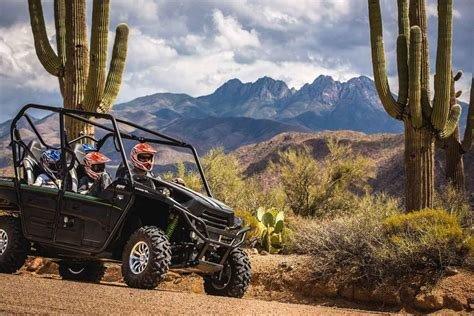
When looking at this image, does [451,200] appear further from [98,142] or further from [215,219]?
[215,219]

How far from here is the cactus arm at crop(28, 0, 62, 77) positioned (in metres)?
17.7

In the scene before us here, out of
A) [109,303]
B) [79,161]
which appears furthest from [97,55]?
[109,303]

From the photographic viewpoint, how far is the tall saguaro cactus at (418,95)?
708 inches

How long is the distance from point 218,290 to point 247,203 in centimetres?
1867

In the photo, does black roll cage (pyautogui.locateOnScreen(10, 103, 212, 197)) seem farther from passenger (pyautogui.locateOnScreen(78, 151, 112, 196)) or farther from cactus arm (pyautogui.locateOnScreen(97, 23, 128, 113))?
cactus arm (pyautogui.locateOnScreen(97, 23, 128, 113))

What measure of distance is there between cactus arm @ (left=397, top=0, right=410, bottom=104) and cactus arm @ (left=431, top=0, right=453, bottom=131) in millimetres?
825

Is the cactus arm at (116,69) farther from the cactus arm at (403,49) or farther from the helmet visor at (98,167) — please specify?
the cactus arm at (403,49)

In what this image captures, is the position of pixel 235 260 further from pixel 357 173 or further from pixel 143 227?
pixel 357 173

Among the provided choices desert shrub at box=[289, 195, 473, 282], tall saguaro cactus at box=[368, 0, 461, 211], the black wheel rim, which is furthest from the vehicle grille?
tall saguaro cactus at box=[368, 0, 461, 211]

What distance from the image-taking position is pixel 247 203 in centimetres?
2878

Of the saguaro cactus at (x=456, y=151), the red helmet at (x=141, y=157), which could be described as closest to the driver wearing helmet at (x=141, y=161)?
the red helmet at (x=141, y=157)

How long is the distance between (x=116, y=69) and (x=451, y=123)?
912 centimetres

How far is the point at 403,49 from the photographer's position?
18.9 meters

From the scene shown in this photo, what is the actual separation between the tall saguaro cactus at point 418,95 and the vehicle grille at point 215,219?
9743 mm
